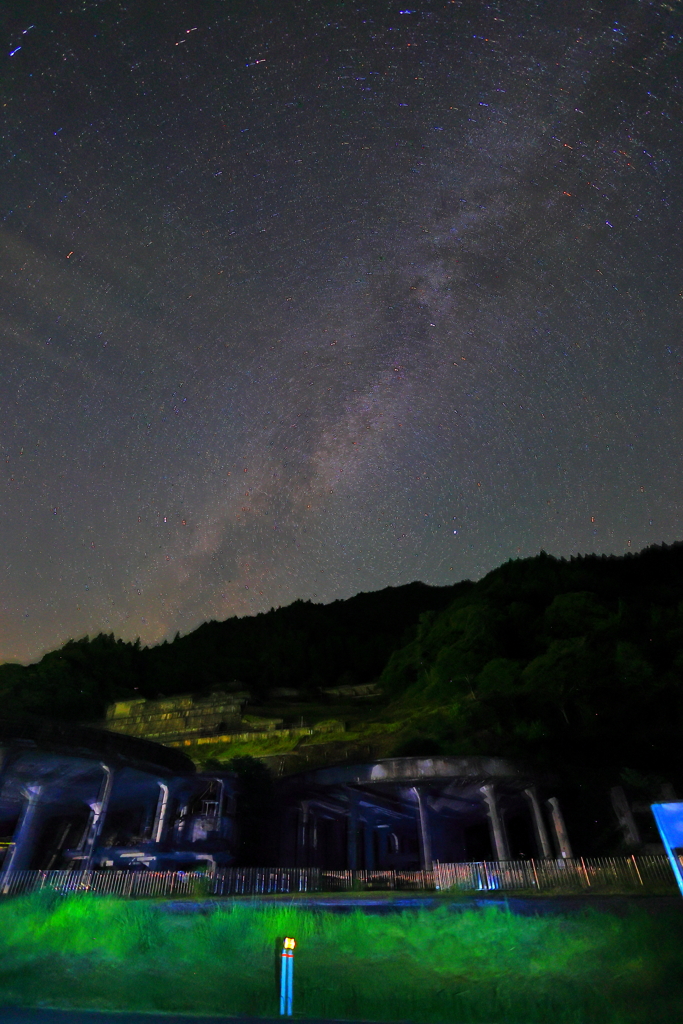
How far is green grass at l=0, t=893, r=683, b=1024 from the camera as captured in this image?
54.2 feet

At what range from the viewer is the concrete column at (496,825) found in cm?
3375

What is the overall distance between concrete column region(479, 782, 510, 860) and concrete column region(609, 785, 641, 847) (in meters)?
7.79

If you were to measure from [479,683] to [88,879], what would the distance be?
42.7 meters

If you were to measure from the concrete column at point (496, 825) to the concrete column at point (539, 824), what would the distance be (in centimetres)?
251

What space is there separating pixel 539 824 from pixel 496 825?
11.0 feet

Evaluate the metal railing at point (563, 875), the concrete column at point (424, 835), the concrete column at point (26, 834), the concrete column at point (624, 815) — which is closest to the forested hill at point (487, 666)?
the concrete column at point (624, 815)

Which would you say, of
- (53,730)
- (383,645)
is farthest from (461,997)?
(383,645)

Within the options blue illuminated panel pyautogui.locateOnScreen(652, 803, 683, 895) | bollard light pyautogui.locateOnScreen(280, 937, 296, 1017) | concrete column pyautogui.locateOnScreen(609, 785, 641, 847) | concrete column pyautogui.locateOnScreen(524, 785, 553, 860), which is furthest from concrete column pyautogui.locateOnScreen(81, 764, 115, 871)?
concrete column pyautogui.locateOnScreen(609, 785, 641, 847)

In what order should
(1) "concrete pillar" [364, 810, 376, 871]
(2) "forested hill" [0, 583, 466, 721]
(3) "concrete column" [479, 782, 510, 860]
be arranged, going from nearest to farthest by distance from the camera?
(3) "concrete column" [479, 782, 510, 860]
(1) "concrete pillar" [364, 810, 376, 871]
(2) "forested hill" [0, 583, 466, 721]

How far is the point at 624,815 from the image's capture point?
37812 millimetres

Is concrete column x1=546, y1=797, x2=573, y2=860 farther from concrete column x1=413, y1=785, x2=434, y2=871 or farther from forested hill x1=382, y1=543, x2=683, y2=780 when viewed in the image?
concrete column x1=413, y1=785, x2=434, y2=871

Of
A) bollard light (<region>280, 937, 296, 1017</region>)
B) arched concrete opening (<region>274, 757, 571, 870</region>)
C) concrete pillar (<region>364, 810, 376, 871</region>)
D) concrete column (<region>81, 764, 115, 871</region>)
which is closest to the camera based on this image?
bollard light (<region>280, 937, 296, 1017</region>)

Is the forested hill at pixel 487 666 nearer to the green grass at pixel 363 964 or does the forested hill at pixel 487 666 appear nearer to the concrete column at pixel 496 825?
the concrete column at pixel 496 825

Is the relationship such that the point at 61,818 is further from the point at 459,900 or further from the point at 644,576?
the point at 644,576
